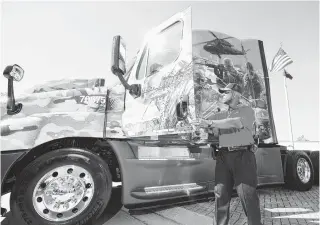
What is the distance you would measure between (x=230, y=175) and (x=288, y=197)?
3.09 metres

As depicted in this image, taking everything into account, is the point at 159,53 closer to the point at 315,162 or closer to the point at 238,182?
the point at 238,182

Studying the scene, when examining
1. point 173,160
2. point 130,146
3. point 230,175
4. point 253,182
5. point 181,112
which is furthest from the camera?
point 173,160

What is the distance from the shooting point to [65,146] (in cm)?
336

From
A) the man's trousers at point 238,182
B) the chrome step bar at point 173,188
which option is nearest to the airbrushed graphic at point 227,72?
the man's trousers at point 238,182

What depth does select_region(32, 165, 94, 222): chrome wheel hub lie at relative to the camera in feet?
9.27

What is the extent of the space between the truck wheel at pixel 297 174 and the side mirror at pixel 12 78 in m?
5.71

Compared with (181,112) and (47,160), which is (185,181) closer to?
(181,112)

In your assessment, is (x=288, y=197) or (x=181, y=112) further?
(x=288, y=197)

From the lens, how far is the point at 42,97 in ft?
11.3

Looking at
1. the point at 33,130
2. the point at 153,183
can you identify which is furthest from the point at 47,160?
the point at 153,183

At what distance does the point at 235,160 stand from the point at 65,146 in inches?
89.0

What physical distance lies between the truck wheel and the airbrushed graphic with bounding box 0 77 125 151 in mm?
4567

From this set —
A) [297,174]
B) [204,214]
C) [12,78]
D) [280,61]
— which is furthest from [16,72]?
[280,61]

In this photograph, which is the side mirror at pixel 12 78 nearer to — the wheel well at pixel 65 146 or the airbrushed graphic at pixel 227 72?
the wheel well at pixel 65 146
